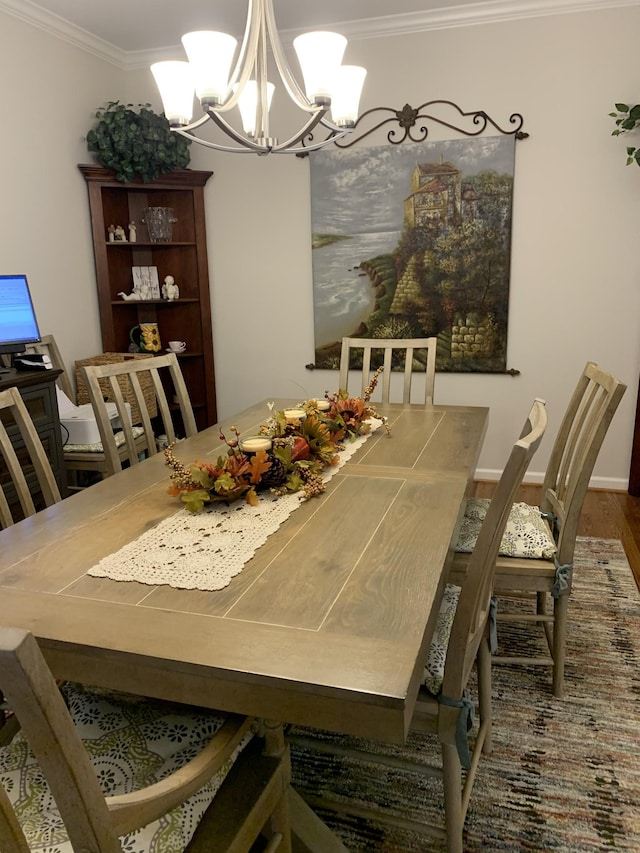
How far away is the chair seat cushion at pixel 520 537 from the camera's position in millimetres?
1947

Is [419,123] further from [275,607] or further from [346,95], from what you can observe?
[275,607]

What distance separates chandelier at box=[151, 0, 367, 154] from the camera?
1.84 metres

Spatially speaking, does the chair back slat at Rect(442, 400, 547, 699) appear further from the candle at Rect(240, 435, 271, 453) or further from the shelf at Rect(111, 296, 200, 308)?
the shelf at Rect(111, 296, 200, 308)

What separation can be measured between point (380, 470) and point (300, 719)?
100 centimetres

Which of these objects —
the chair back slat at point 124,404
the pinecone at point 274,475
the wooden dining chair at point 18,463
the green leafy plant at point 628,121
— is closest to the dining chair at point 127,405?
the chair back slat at point 124,404

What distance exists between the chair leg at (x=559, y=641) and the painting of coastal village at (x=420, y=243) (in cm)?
215

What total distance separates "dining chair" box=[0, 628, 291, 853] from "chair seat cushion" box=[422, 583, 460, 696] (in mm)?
321

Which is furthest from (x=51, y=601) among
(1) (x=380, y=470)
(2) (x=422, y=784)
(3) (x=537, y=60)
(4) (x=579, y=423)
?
(3) (x=537, y=60)

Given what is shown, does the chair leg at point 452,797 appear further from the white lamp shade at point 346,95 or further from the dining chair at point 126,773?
the white lamp shade at point 346,95

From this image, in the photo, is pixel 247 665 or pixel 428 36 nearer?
pixel 247 665

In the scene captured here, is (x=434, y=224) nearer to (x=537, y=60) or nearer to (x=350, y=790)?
(x=537, y=60)

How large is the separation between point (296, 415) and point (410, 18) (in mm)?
2736

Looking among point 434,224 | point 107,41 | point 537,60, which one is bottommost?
point 434,224

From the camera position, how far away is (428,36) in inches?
144
